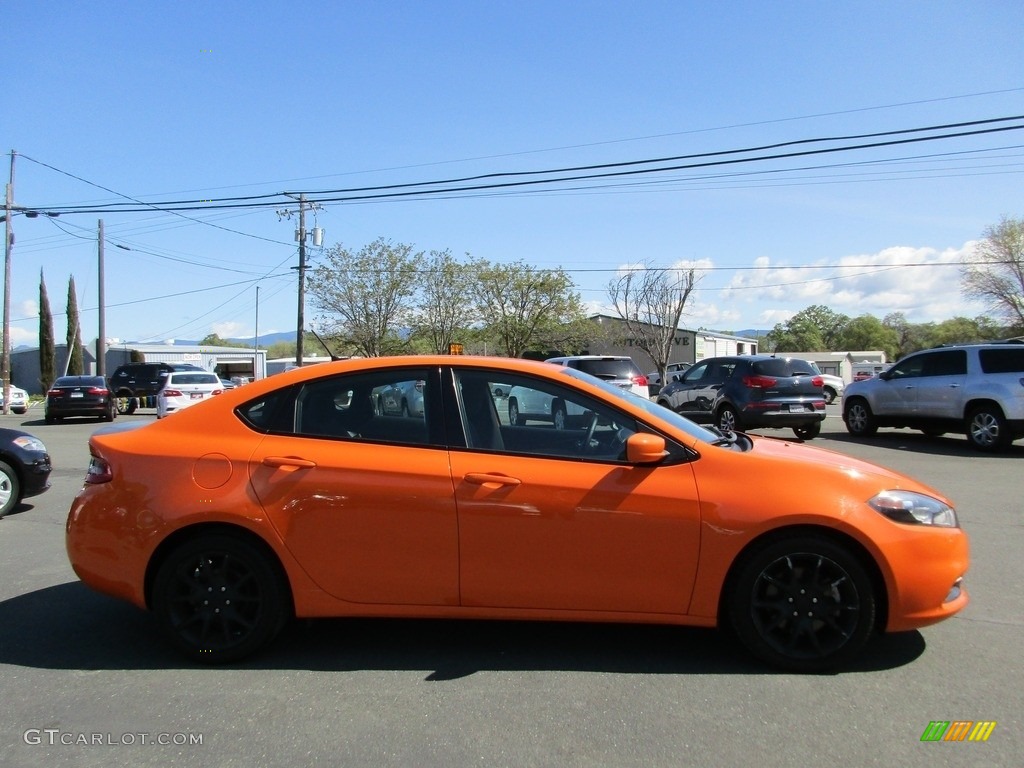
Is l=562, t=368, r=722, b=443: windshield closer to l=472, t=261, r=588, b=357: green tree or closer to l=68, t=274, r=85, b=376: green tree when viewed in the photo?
l=472, t=261, r=588, b=357: green tree

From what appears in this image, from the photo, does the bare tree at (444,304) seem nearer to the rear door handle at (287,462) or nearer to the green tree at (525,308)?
the green tree at (525,308)

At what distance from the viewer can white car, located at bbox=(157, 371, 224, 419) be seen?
21.0m

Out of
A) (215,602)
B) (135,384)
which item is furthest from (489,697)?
(135,384)

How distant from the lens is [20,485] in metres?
7.84

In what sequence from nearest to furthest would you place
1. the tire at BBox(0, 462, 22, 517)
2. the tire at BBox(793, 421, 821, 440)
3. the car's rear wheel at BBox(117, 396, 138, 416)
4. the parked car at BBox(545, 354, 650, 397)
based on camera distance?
the tire at BBox(0, 462, 22, 517) < the tire at BBox(793, 421, 821, 440) < the parked car at BBox(545, 354, 650, 397) < the car's rear wheel at BBox(117, 396, 138, 416)

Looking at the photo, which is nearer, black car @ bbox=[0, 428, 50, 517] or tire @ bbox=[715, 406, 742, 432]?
black car @ bbox=[0, 428, 50, 517]

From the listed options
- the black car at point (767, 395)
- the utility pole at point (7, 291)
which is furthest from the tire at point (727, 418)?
the utility pole at point (7, 291)

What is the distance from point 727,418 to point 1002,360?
15.1ft

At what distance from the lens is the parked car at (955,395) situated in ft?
40.4

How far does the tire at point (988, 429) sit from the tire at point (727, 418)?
383 cm

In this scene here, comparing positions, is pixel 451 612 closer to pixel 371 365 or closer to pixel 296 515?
pixel 296 515

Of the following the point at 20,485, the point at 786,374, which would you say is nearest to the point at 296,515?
the point at 20,485

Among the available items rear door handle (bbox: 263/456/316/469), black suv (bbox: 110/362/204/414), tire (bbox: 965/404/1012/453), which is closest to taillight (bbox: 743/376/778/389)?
tire (bbox: 965/404/1012/453)

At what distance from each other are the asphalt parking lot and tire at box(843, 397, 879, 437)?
10.6 m
